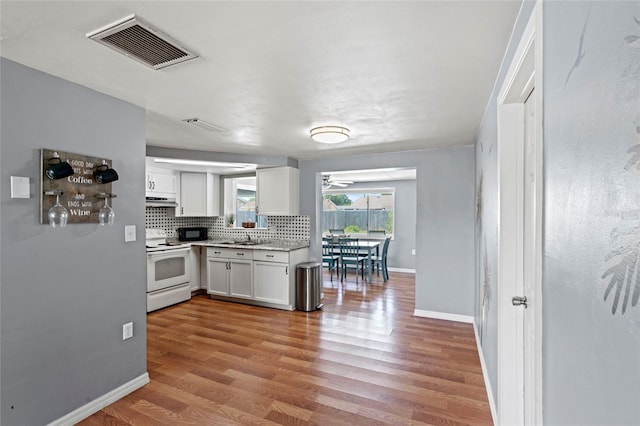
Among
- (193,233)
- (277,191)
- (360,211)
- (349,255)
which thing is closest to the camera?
(277,191)

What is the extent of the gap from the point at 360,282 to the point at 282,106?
4729mm

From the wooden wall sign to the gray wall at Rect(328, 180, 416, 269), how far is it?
258 inches

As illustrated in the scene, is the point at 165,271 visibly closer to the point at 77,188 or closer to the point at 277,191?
the point at 277,191

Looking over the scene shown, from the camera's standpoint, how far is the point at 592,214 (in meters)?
0.68

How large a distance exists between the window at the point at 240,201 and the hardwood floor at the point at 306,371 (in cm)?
209

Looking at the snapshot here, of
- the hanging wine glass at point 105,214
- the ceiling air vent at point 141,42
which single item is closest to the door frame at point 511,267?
the ceiling air vent at point 141,42

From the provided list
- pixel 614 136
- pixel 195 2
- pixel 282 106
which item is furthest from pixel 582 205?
pixel 282 106

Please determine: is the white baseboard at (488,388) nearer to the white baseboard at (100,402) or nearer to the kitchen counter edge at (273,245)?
the white baseboard at (100,402)

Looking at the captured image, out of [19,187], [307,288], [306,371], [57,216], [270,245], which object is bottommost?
[306,371]

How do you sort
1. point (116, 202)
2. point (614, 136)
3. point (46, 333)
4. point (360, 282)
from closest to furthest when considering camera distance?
point (614, 136), point (46, 333), point (116, 202), point (360, 282)

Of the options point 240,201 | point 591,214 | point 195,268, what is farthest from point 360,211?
point 591,214

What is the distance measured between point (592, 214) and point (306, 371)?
9.06 feet

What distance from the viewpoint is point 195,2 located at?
136 cm

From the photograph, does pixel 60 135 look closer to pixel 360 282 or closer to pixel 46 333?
pixel 46 333
